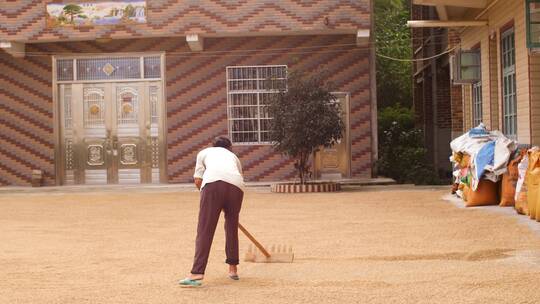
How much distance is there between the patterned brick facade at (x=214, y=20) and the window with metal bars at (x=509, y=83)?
544cm

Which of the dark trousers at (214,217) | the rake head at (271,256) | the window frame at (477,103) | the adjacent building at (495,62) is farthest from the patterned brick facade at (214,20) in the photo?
the dark trousers at (214,217)

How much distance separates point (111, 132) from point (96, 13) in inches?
127

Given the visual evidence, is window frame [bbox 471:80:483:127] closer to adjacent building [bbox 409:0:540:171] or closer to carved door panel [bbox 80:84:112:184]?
adjacent building [bbox 409:0:540:171]

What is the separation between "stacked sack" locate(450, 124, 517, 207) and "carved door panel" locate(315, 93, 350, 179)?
7.09 m

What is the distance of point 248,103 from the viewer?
24281 mm

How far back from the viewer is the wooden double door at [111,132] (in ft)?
80.4

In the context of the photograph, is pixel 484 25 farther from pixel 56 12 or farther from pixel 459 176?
pixel 56 12

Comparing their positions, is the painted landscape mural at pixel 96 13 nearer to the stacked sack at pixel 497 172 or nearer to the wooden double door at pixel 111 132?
the wooden double door at pixel 111 132

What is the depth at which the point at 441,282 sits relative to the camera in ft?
26.5

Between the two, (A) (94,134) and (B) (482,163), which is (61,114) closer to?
(A) (94,134)

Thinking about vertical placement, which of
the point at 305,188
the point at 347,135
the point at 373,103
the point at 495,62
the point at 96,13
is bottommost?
the point at 305,188

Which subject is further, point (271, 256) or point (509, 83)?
point (509, 83)

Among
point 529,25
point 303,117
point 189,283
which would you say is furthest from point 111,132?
point 189,283

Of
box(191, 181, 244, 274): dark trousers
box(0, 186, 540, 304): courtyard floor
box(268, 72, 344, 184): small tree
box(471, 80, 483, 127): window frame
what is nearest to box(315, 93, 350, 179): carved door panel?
box(268, 72, 344, 184): small tree
